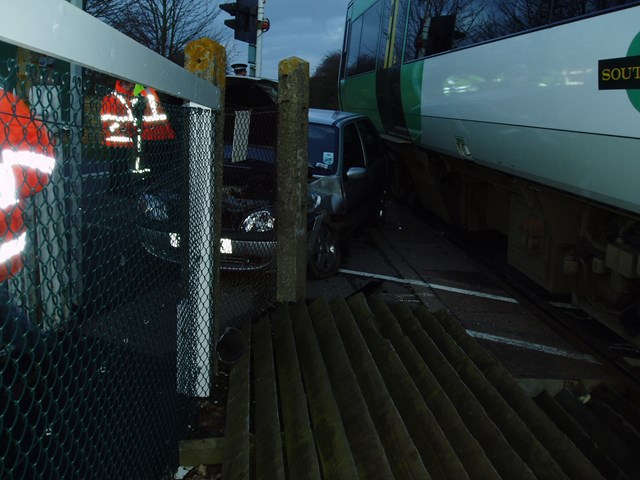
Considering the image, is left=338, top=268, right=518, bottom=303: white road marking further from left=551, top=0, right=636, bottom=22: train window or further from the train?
left=551, top=0, right=636, bottom=22: train window

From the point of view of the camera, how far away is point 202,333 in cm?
352

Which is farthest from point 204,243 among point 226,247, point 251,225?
point 251,225

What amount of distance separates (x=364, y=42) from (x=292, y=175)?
772cm

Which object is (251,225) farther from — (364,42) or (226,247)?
(364,42)

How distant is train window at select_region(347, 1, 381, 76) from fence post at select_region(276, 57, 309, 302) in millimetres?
6310

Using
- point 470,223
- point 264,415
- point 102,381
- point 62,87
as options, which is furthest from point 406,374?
point 470,223

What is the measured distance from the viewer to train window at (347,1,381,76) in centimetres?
1058

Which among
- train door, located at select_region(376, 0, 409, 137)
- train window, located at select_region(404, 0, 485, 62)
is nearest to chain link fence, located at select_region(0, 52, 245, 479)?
train window, located at select_region(404, 0, 485, 62)

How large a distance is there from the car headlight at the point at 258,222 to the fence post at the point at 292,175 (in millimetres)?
1148

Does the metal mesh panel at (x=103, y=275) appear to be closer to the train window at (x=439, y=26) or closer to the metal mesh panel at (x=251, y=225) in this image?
the metal mesh panel at (x=251, y=225)

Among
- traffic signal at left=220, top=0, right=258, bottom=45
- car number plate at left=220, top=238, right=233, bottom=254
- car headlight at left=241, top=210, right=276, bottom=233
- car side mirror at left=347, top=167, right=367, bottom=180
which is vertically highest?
traffic signal at left=220, top=0, right=258, bottom=45

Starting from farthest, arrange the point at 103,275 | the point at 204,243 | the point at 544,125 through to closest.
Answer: the point at 544,125, the point at 204,243, the point at 103,275

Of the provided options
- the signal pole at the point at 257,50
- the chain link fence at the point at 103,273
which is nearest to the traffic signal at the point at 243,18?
the signal pole at the point at 257,50

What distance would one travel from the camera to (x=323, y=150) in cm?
767
